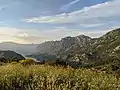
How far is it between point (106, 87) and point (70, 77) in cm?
237

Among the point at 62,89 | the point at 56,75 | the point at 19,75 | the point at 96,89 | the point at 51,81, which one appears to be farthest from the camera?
the point at 19,75

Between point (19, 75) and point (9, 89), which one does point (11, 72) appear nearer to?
point (19, 75)

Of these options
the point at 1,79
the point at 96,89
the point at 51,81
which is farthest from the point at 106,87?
the point at 1,79

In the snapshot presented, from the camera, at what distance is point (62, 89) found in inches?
374

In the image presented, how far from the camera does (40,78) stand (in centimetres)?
1047

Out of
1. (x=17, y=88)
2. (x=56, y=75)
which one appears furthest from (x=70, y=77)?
(x=17, y=88)

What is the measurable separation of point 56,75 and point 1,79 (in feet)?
6.92

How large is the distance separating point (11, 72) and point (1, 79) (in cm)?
112

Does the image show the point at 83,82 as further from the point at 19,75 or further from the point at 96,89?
the point at 19,75

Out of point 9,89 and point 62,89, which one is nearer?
point 62,89

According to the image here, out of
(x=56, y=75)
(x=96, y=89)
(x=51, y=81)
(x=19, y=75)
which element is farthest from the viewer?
(x=19, y=75)

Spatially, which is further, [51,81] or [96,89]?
[51,81]

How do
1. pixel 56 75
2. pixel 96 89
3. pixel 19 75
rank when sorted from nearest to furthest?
1. pixel 96 89
2. pixel 56 75
3. pixel 19 75

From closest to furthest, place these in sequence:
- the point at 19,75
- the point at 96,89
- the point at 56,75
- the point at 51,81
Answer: the point at 96,89, the point at 51,81, the point at 56,75, the point at 19,75
